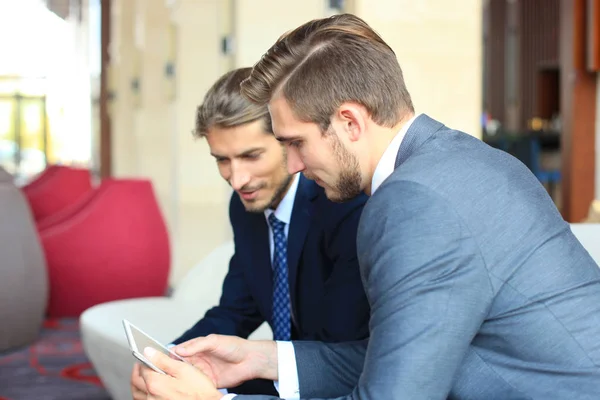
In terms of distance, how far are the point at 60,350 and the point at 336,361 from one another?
10.8 feet

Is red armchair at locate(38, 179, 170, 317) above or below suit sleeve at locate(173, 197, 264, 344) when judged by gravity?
below

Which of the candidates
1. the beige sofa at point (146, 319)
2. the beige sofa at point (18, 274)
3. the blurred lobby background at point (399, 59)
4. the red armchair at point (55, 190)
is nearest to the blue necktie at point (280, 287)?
the beige sofa at point (146, 319)

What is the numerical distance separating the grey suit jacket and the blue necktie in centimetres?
85

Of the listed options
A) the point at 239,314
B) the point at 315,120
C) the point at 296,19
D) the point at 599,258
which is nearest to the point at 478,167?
the point at 315,120

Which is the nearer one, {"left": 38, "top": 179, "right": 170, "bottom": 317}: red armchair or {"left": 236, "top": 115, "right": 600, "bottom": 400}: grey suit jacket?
{"left": 236, "top": 115, "right": 600, "bottom": 400}: grey suit jacket

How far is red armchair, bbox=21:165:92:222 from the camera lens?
7.86 meters

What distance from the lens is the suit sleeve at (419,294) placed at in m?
1.16

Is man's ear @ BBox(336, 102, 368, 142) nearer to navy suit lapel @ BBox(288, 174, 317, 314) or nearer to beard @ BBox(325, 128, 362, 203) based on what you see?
beard @ BBox(325, 128, 362, 203)

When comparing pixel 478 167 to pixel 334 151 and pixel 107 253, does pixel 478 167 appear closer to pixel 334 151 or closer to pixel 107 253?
pixel 334 151

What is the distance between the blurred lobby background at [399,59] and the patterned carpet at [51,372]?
2.32 ft

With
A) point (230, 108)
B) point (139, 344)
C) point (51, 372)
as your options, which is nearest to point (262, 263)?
point (230, 108)

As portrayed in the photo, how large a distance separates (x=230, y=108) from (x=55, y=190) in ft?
20.0

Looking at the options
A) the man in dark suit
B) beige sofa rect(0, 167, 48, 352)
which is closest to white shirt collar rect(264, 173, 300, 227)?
the man in dark suit

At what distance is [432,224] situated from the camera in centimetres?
119
